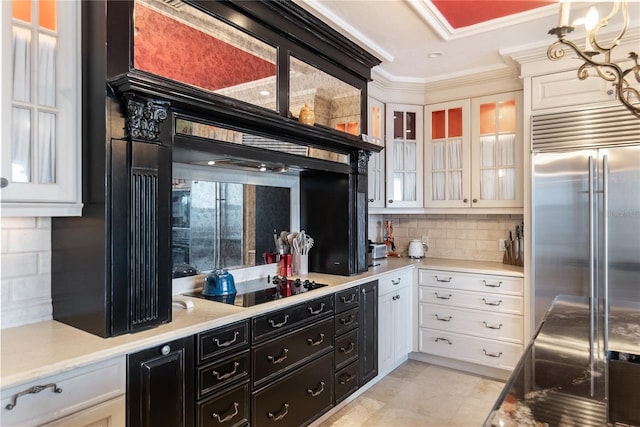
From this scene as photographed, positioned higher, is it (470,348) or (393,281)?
(393,281)

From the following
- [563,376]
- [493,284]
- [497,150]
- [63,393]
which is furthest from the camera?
[497,150]

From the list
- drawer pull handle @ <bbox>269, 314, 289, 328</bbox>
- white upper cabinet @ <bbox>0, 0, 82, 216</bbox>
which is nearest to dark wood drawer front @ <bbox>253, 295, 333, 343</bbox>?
drawer pull handle @ <bbox>269, 314, 289, 328</bbox>

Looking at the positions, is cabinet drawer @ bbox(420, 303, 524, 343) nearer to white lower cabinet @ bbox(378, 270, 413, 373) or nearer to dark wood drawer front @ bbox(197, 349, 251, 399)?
white lower cabinet @ bbox(378, 270, 413, 373)

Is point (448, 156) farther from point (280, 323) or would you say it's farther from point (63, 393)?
point (63, 393)

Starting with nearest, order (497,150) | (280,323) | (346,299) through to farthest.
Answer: (280,323) → (346,299) → (497,150)

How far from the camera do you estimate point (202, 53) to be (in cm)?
198

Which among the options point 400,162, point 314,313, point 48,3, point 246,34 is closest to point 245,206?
point 314,313

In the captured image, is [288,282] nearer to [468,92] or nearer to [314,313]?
[314,313]

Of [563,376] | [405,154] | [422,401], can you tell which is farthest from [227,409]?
[405,154]

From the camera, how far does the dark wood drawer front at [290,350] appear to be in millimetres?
2109

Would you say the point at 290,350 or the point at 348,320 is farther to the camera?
the point at 348,320

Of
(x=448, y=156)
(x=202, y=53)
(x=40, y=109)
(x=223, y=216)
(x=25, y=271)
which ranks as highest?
(x=202, y=53)

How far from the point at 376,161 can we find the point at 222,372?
2530 millimetres

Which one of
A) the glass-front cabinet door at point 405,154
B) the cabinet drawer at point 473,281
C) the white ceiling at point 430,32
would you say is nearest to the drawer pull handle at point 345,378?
the cabinet drawer at point 473,281
